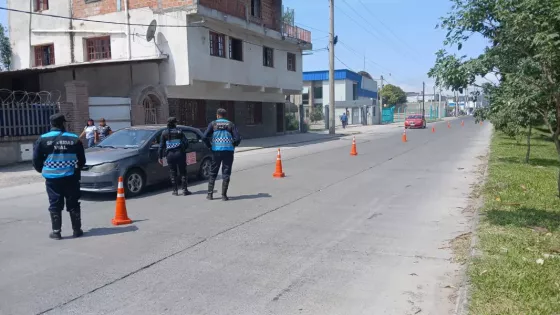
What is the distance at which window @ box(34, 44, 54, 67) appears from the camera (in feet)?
87.9

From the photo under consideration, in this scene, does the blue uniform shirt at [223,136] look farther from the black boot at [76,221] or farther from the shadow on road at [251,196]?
the black boot at [76,221]

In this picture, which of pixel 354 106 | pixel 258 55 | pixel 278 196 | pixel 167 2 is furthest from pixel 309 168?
pixel 354 106

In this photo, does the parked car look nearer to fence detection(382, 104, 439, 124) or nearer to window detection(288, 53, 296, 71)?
window detection(288, 53, 296, 71)

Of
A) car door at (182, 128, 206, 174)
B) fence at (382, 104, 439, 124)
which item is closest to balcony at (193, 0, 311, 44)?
car door at (182, 128, 206, 174)

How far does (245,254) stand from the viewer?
583 centimetres

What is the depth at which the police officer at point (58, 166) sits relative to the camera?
642 centimetres

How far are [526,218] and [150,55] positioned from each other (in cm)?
1955

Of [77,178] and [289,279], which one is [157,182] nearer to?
[77,178]

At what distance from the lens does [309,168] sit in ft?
48.0

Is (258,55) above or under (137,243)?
above

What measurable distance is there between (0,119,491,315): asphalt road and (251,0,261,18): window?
19.5 metres

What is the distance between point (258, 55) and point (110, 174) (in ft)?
65.6

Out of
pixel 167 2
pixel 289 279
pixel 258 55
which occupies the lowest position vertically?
pixel 289 279

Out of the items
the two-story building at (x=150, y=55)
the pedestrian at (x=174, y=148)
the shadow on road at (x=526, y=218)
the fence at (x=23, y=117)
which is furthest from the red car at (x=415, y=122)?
the shadow on road at (x=526, y=218)
